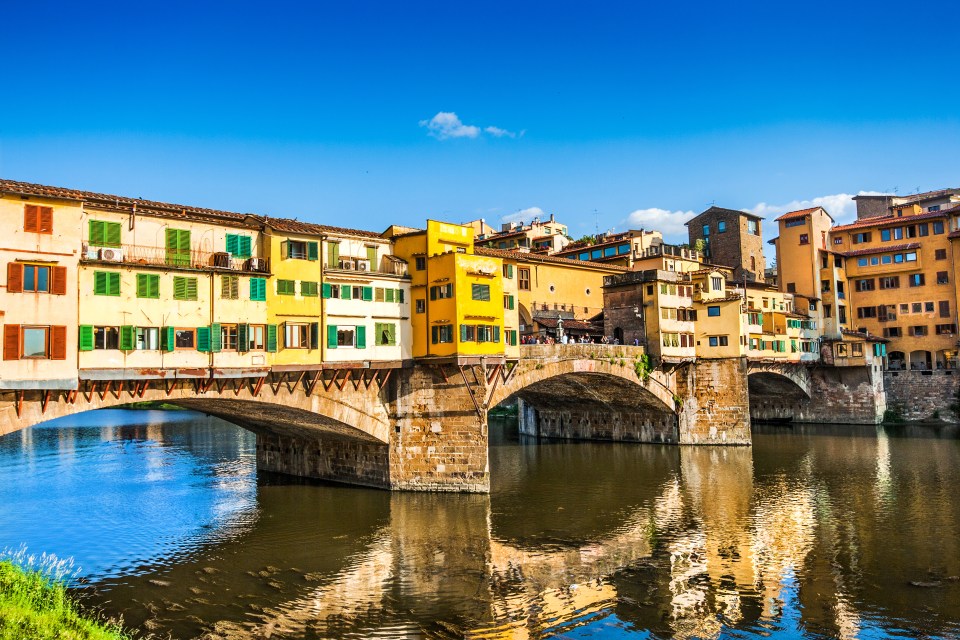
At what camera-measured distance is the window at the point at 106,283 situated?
30266 mm

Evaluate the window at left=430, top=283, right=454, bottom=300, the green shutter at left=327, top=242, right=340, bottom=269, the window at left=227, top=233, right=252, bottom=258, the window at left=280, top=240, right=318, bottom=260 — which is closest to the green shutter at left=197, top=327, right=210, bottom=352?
the window at left=227, top=233, right=252, bottom=258

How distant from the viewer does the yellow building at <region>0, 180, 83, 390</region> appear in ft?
91.4

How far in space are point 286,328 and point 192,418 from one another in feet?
227

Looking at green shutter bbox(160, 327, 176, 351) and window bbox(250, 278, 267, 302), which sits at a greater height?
window bbox(250, 278, 267, 302)

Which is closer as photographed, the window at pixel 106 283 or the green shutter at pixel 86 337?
the green shutter at pixel 86 337

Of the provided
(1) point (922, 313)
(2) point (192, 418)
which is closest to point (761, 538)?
(1) point (922, 313)

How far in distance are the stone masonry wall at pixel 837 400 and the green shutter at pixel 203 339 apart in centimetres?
6848

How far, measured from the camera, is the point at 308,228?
38.3 metres

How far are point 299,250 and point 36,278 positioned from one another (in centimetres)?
1235

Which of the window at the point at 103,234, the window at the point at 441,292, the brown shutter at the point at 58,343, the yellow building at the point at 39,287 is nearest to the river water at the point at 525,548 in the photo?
the yellow building at the point at 39,287

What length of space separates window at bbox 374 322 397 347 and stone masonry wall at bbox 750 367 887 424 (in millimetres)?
57683

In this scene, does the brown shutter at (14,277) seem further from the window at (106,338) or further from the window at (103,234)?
the window at (106,338)

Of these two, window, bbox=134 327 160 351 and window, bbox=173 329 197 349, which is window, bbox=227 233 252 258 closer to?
window, bbox=173 329 197 349

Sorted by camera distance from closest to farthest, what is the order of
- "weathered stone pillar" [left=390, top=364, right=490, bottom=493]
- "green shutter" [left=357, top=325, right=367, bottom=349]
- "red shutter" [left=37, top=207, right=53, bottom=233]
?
"red shutter" [left=37, top=207, right=53, bottom=233] < "green shutter" [left=357, top=325, right=367, bottom=349] < "weathered stone pillar" [left=390, top=364, right=490, bottom=493]
